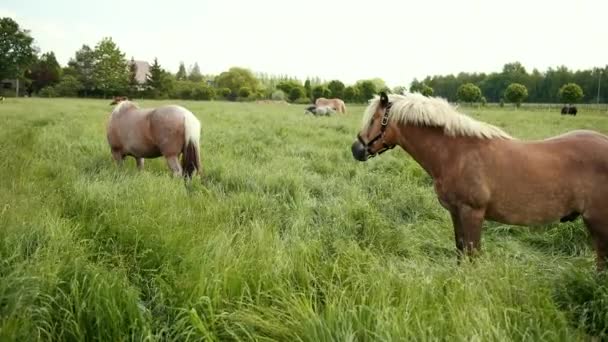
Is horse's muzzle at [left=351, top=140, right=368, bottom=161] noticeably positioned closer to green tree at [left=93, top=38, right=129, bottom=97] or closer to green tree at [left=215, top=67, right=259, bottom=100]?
green tree at [left=93, top=38, right=129, bottom=97]

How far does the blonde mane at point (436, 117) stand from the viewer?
10.7 ft

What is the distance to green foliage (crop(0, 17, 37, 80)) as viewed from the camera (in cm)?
4298

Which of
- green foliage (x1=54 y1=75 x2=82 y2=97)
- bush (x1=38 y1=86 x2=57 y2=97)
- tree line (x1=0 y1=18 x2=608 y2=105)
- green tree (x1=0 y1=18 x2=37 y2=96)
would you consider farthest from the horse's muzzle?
green foliage (x1=54 y1=75 x2=82 y2=97)

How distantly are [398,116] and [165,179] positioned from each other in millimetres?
3350

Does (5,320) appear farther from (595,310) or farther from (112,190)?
(595,310)

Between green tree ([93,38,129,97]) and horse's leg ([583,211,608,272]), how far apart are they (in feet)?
202

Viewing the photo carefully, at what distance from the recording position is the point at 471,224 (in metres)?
3.17

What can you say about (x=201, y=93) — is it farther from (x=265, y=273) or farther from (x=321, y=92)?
(x=265, y=273)

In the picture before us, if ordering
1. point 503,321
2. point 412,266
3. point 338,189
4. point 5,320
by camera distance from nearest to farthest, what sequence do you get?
1. point 5,320
2. point 503,321
3. point 412,266
4. point 338,189

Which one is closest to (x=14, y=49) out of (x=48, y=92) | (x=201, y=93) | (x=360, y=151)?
(x=48, y=92)

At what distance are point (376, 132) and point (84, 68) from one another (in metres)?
70.1

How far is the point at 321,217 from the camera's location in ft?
14.4

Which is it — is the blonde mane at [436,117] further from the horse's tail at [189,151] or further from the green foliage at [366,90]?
the green foliage at [366,90]

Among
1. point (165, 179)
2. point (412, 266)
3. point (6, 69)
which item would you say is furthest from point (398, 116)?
point (6, 69)
